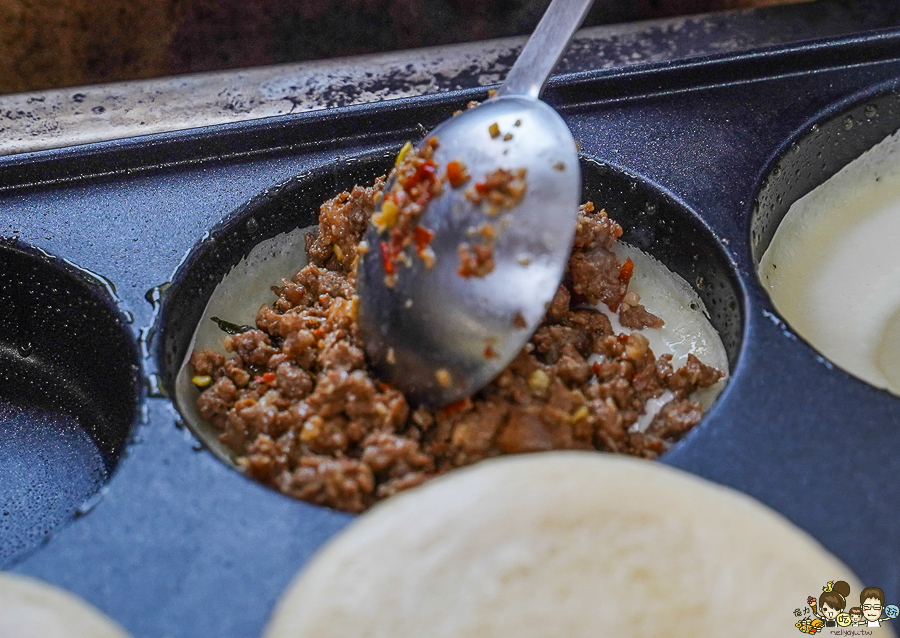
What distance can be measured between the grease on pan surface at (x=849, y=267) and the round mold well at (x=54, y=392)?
161cm

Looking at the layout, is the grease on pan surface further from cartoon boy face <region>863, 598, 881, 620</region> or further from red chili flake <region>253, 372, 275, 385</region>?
red chili flake <region>253, 372, 275, 385</region>

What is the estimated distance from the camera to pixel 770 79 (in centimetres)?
233

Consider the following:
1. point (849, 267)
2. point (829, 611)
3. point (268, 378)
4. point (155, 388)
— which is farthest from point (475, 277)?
point (849, 267)

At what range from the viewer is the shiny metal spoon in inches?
59.7

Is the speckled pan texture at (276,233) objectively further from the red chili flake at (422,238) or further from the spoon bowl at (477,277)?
the red chili flake at (422,238)

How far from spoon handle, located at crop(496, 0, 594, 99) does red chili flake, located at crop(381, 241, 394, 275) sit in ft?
1.52

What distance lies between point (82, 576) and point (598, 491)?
0.89 m

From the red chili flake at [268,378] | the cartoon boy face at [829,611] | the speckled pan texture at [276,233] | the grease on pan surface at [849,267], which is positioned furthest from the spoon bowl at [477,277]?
the grease on pan surface at [849,267]

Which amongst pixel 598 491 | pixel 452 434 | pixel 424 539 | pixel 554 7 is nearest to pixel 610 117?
pixel 554 7

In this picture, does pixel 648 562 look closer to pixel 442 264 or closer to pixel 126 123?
pixel 442 264

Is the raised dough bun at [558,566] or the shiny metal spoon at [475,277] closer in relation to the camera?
the raised dough bun at [558,566]

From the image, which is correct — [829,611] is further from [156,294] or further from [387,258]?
[156,294]

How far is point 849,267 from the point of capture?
2137 millimetres

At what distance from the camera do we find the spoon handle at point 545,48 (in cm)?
179
